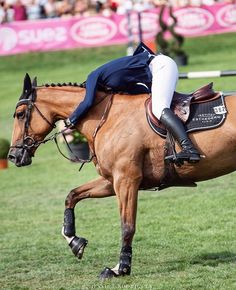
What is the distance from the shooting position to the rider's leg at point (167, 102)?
27.6ft

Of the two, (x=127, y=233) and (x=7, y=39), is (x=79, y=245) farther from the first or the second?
(x=7, y=39)

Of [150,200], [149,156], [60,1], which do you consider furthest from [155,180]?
[60,1]

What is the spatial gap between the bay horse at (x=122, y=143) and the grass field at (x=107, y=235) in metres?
0.49

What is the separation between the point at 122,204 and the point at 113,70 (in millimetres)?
1375

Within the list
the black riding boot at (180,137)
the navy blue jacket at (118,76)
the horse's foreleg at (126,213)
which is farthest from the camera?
the navy blue jacket at (118,76)

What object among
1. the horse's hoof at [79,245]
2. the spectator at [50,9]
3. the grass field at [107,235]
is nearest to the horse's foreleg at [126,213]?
the grass field at [107,235]

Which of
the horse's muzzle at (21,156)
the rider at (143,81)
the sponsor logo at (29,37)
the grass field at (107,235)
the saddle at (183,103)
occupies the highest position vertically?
the rider at (143,81)

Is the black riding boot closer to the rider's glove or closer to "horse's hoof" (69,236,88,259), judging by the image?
the rider's glove

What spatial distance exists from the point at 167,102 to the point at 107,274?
1.81m

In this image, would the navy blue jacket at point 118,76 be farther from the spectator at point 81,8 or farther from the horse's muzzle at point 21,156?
the spectator at point 81,8

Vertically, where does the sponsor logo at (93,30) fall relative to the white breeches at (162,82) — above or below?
below

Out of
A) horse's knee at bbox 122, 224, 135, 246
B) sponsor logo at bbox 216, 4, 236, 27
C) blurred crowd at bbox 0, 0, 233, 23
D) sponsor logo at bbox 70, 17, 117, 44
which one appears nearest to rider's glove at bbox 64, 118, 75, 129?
horse's knee at bbox 122, 224, 135, 246

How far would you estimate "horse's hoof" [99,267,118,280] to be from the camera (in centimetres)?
857

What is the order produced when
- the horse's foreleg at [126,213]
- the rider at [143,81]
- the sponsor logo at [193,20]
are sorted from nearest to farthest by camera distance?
the rider at [143,81] < the horse's foreleg at [126,213] < the sponsor logo at [193,20]
